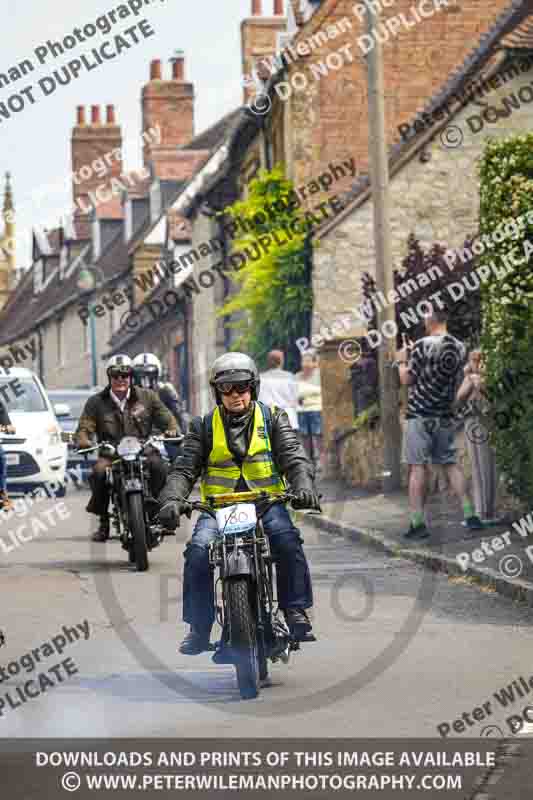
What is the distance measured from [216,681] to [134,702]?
786mm

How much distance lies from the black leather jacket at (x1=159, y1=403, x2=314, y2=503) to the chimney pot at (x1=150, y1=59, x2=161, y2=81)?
52.7 m

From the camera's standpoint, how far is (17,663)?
9383 millimetres

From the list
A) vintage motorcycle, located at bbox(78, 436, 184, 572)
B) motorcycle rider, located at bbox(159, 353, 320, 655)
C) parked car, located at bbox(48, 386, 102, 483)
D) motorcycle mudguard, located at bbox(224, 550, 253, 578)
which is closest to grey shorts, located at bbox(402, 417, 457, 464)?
vintage motorcycle, located at bbox(78, 436, 184, 572)

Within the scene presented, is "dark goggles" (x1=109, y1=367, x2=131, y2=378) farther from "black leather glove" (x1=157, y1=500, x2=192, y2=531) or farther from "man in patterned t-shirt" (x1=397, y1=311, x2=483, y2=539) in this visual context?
"black leather glove" (x1=157, y1=500, x2=192, y2=531)

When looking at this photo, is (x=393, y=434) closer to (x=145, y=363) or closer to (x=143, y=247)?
(x=145, y=363)

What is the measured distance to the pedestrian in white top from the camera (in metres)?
22.8

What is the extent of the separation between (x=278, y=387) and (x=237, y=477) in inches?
565

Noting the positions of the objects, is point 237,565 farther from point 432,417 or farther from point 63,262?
point 63,262

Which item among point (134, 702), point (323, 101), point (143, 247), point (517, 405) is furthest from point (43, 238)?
point (134, 702)

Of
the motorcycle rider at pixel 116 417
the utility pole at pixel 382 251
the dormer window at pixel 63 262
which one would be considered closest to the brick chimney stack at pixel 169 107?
the dormer window at pixel 63 262

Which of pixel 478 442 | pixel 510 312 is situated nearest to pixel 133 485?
pixel 478 442

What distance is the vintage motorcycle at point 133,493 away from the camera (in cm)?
1452

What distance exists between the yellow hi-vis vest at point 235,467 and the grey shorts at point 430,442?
665 centimetres

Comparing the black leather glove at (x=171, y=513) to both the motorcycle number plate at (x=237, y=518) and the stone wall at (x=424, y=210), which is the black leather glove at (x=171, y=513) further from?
the stone wall at (x=424, y=210)
